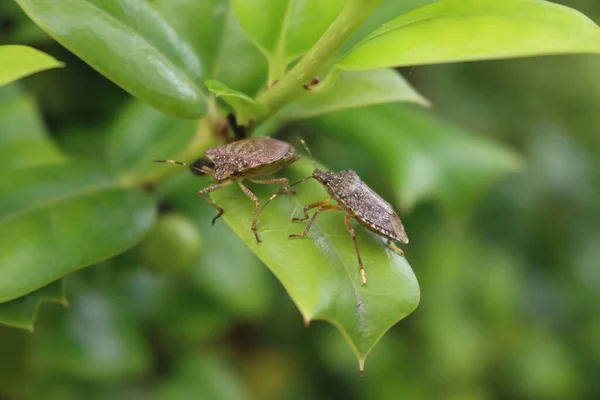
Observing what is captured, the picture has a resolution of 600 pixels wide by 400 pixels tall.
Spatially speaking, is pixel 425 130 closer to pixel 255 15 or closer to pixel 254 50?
pixel 254 50

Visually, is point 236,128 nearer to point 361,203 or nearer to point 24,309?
point 361,203

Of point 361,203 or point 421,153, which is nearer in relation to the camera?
point 361,203

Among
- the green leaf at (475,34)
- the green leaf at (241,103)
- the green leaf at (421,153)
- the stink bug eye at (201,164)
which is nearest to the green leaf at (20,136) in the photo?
the stink bug eye at (201,164)

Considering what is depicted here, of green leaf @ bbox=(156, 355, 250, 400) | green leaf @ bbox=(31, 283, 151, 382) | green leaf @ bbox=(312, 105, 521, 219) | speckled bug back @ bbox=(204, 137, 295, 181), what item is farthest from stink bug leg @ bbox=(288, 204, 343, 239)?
green leaf @ bbox=(156, 355, 250, 400)

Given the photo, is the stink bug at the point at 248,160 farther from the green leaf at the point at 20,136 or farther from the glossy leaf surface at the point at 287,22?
the green leaf at the point at 20,136

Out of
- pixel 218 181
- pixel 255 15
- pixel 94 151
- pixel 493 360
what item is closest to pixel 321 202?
pixel 218 181

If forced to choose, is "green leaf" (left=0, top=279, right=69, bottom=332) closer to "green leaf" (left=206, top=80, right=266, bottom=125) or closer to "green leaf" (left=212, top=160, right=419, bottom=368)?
"green leaf" (left=212, top=160, right=419, bottom=368)

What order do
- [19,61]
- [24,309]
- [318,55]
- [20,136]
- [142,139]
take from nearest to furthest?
[19,61], [318,55], [24,309], [20,136], [142,139]

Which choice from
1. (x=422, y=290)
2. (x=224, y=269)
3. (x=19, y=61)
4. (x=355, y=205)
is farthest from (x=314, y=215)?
(x=422, y=290)
